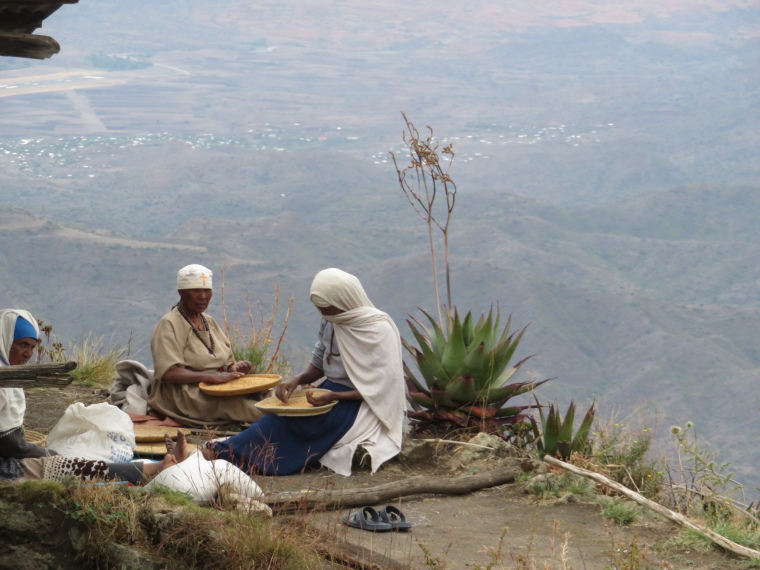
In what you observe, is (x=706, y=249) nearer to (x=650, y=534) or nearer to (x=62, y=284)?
(x=62, y=284)

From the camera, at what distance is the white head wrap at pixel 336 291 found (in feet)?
20.5

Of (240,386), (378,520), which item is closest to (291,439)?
(240,386)

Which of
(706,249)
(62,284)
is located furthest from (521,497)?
(706,249)

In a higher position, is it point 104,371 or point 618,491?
point 618,491

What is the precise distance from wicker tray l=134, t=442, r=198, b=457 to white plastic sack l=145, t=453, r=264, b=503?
105 cm

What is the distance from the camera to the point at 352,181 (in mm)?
152000

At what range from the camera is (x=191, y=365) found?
7230 millimetres

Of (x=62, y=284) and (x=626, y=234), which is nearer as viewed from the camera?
(x=62, y=284)

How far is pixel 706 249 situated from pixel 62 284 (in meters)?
79.1

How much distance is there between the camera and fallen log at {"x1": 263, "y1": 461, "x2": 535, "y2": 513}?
506 cm

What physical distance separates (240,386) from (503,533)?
320 cm

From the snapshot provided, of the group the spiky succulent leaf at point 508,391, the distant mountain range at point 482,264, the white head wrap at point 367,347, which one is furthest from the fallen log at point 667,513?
the distant mountain range at point 482,264

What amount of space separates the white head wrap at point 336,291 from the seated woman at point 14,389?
1.80 meters

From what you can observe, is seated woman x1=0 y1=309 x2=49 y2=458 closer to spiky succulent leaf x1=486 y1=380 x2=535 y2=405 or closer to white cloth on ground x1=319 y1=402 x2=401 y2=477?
white cloth on ground x1=319 y1=402 x2=401 y2=477
